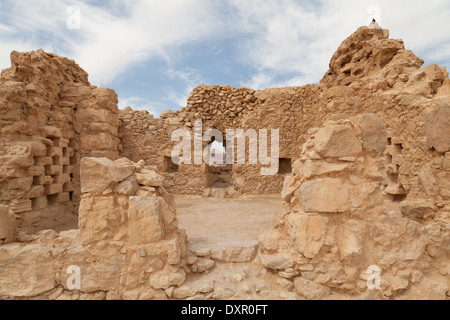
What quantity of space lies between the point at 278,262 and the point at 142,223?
155 centimetres

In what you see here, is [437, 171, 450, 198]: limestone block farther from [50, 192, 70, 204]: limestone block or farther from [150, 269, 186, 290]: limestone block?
[50, 192, 70, 204]: limestone block

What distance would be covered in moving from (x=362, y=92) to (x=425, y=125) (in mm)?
2302

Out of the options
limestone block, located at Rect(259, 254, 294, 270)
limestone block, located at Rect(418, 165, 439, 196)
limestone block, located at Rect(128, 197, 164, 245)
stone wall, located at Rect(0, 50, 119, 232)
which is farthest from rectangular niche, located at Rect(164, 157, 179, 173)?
limestone block, located at Rect(418, 165, 439, 196)

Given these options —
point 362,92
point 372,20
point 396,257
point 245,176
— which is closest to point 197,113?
point 245,176

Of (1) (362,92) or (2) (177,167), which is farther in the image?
(2) (177,167)

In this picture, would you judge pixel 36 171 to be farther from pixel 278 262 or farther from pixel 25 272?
pixel 278 262

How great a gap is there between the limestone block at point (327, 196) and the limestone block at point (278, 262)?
1.96ft

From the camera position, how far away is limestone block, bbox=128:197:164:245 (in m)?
2.47

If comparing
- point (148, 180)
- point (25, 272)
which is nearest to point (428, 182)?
point (148, 180)

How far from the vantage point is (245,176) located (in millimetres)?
8141

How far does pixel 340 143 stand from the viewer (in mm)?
2525

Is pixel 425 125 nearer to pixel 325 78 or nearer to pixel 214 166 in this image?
pixel 325 78

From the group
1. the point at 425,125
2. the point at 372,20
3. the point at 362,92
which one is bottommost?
the point at 425,125

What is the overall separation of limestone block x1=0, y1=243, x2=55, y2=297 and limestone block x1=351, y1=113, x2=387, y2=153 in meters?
3.65
